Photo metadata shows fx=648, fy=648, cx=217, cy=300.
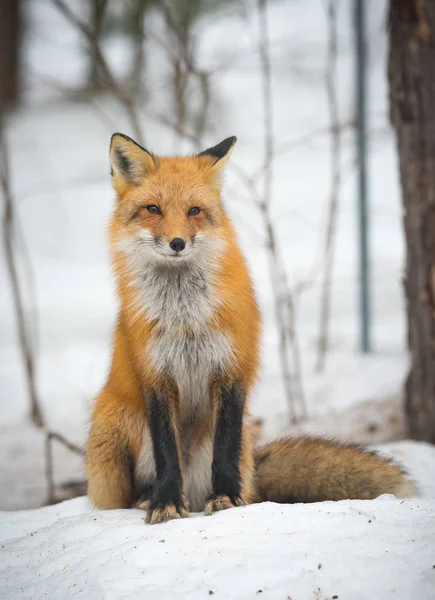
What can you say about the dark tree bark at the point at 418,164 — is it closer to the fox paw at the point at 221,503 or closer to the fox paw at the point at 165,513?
the fox paw at the point at 221,503

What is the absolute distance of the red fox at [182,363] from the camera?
2176 millimetres

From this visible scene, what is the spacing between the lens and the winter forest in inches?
71.9

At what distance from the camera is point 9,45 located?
305 inches

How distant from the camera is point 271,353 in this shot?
249 inches

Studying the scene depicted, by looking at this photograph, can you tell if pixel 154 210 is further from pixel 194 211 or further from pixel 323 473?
pixel 323 473

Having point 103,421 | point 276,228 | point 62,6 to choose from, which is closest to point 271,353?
point 276,228

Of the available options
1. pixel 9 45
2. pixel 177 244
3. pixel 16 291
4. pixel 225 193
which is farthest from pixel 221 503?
pixel 9 45

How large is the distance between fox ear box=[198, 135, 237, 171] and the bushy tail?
113cm

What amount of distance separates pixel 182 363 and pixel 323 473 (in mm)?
697

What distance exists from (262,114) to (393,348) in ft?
12.3

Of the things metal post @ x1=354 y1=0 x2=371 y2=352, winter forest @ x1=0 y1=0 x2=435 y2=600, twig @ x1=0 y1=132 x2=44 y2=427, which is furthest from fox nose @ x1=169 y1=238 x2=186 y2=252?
metal post @ x1=354 y1=0 x2=371 y2=352

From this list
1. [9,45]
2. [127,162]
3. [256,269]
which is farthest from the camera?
[9,45]

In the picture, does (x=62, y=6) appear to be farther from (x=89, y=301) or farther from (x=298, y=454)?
(x=89, y=301)

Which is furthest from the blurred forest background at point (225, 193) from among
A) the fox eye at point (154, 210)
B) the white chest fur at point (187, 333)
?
the fox eye at point (154, 210)
